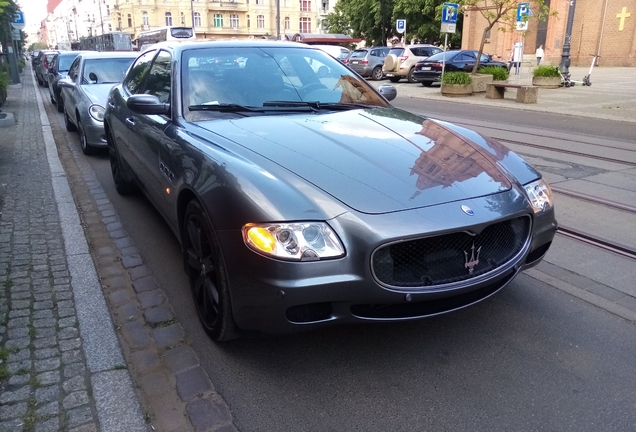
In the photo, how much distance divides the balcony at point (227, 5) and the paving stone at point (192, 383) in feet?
305

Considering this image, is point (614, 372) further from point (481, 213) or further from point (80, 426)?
point (80, 426)

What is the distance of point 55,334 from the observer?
3355 millimetres

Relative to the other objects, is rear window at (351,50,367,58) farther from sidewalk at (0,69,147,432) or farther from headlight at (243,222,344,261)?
headlight at (243,222,344,261)

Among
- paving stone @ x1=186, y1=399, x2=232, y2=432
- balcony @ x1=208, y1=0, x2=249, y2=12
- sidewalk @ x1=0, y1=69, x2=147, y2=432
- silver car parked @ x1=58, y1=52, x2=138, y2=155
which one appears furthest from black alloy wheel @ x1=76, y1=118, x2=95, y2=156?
balcony @ x1=208, y1=0, x2=249, y2=12

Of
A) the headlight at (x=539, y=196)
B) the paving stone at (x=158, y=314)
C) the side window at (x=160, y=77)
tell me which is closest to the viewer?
the headlight at (x=539, y=196)

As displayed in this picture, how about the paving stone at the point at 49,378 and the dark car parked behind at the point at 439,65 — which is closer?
the paving stone at the point at 49,378

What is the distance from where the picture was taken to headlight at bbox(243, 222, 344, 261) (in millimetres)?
2533

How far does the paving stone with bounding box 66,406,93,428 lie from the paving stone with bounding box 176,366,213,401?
1.42ft

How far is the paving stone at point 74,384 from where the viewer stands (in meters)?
2.82

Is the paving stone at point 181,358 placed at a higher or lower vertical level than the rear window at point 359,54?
lower

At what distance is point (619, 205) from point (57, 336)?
5.45m

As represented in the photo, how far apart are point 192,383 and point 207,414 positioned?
29 cm

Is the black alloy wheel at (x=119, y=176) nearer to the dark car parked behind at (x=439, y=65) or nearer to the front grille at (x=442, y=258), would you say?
the front grille at (x=442, y=258)

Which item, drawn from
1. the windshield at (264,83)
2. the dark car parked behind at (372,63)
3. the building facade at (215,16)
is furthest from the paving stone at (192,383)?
the building facade at (215,16)
